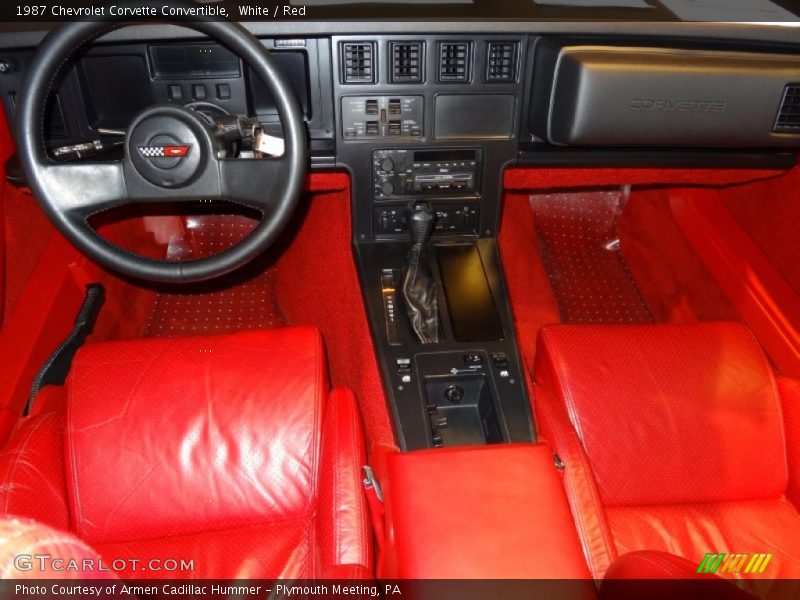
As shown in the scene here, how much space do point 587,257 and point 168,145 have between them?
164cm

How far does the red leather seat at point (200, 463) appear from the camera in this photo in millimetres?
1126

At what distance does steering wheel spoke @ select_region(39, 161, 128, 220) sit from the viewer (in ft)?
3.86

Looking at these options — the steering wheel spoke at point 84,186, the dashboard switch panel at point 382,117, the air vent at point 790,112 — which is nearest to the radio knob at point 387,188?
the dashboard switch panel at point 382,117

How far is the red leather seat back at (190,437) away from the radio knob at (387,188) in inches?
22.4

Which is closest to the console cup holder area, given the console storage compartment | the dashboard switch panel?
the console storage compartment

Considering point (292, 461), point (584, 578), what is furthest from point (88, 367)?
point (584, 578)

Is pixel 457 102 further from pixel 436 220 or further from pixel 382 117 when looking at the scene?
pixel 436 220

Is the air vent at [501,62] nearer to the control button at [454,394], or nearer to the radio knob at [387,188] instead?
the radio knob at [387,188]

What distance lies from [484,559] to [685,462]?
1.89 feet

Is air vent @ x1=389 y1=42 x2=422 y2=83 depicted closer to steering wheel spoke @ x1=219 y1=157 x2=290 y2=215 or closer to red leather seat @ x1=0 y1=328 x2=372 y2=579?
steering wheel spoke @ x1=219 y1=157 x2=290 y2=215

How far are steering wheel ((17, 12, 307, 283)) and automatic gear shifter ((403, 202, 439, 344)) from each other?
0.50m

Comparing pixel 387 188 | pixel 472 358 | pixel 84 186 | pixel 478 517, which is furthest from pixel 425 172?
pixel 478 517

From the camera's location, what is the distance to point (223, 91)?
150cm

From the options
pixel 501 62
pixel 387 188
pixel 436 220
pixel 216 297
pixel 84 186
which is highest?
pixel 501 62
